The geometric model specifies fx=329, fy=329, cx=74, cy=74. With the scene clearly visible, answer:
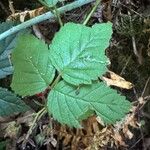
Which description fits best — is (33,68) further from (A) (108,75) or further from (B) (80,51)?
(A) (108,75)

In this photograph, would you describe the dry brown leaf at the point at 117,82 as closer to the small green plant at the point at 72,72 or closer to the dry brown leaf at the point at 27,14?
the small green plant at the point at 72,72

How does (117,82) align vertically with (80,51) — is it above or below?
below

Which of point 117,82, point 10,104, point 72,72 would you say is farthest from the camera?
point 117,82

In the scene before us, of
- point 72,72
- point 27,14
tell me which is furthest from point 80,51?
point 27,14

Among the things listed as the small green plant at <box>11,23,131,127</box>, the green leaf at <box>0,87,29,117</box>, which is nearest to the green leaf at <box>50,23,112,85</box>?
the small green plant at <box>11,23,131,127</box>

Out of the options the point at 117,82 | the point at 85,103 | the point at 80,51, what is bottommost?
the point at 117,82

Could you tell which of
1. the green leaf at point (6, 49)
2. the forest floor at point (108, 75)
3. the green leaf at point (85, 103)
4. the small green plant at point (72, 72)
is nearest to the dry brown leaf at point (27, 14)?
the forest floor at point (108, 75)

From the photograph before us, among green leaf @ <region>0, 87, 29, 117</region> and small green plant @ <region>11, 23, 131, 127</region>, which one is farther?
green leaf @ <region>0, 87, 29, 117</region>

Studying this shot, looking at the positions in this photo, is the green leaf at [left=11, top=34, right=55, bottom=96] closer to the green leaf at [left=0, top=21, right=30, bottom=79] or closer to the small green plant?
the small green plant
